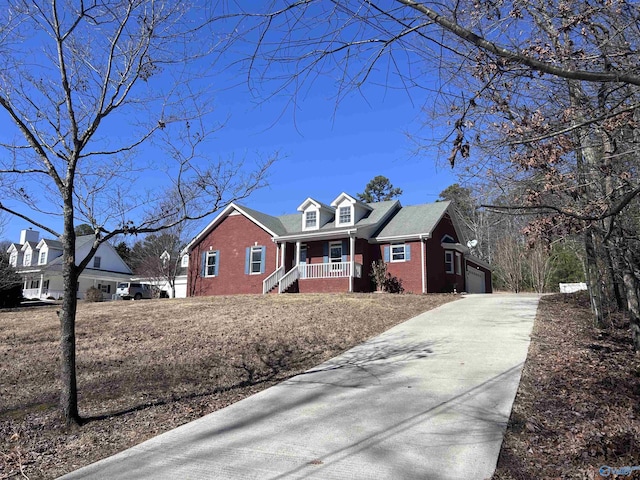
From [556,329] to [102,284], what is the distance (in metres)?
40.5

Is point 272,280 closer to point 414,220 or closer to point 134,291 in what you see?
point 414,220

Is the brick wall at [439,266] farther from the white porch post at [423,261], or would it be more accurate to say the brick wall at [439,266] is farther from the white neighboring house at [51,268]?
the white neighboring house at [51,268]

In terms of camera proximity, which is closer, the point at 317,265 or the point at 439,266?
the point at 317,265

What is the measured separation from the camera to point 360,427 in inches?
203

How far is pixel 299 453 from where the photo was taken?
14.6 ft

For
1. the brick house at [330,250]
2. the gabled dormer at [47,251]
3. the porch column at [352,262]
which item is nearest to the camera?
the porch column at [352,262]

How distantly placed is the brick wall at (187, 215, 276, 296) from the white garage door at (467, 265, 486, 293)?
11.7 meters

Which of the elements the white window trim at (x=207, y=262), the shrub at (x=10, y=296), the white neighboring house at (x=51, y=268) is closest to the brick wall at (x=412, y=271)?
the white window trim at (x=207, y=262)

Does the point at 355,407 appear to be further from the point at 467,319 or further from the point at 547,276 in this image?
the point at 547,276

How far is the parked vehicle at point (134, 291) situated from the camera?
115ft

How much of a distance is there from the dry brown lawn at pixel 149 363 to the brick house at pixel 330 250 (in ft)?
17.9

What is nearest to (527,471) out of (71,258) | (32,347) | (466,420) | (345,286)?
(466,420)

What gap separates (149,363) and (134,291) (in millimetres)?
29999

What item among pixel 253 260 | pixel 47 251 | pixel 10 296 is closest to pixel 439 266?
pixel 253 260
